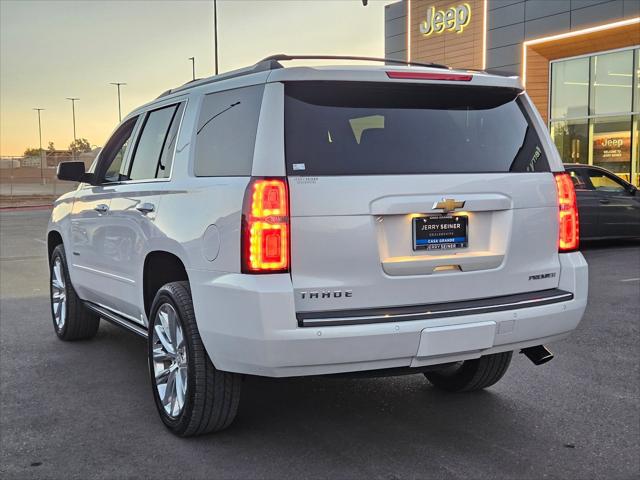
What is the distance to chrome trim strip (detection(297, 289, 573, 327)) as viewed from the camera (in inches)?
135

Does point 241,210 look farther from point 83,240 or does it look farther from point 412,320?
point 83,240

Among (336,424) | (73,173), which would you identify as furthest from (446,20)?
(336,424)

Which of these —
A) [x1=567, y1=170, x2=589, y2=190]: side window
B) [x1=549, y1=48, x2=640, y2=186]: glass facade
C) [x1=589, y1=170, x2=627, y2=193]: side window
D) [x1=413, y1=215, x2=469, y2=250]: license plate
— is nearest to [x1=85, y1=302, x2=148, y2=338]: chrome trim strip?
[x1=413, y1=215, x2=469, y2=250]: license plate

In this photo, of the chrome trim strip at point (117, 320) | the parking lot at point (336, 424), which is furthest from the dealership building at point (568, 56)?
the chrome trim strip at point (117, 320)

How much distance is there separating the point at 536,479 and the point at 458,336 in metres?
0.78

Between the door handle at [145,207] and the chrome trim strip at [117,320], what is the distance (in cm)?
81

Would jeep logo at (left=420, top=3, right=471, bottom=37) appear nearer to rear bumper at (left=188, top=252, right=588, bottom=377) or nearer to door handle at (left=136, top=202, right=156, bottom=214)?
door handle at (left=136, top=202, right=156, bottom=214)

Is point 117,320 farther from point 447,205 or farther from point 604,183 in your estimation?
point 604,183

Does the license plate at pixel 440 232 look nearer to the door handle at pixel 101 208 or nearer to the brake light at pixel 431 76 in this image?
the brake light at pixel 431 76

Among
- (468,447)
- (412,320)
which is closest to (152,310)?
(412,320)

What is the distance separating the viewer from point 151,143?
5004 mm

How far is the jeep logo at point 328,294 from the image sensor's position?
346 centimetres

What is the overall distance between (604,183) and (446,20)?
604 inches

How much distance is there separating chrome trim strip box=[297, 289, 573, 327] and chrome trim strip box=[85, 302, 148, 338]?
1736mm
